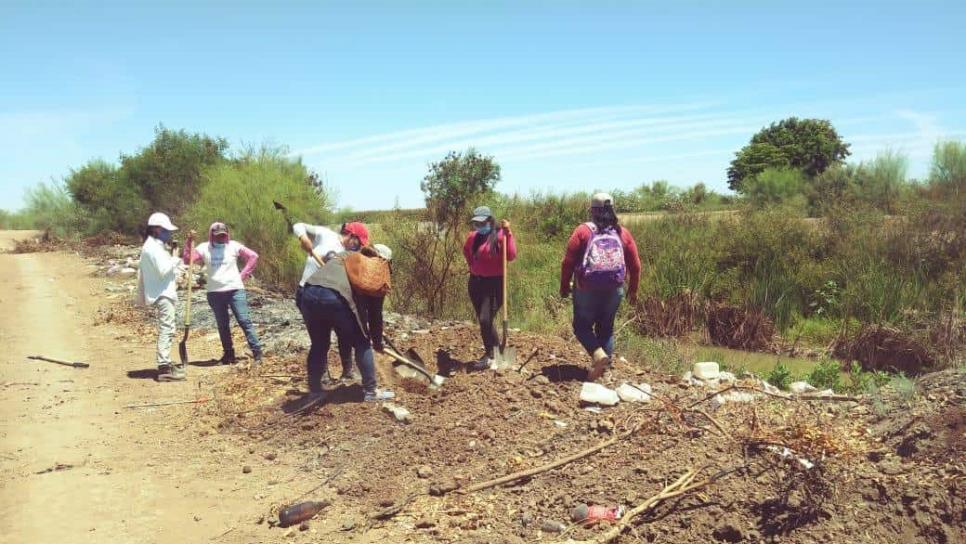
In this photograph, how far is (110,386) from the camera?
765cm

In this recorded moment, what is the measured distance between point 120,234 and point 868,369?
27432 millimetres

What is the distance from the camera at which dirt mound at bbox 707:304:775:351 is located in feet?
41.1

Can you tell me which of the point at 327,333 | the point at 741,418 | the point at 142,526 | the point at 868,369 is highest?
the point at 327,333

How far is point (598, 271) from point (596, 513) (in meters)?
2.34

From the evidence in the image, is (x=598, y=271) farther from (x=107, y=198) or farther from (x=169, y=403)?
(x=107, y=198)

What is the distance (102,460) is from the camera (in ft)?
17.8

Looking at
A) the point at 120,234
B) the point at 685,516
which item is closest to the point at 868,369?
the point at 685,516

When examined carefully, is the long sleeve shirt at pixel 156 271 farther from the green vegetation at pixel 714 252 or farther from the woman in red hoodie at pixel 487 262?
the green vegetation at pixel 714 252

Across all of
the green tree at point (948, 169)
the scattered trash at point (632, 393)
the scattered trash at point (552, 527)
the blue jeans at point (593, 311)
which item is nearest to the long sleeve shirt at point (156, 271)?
the blue jeans at point (593, 311)

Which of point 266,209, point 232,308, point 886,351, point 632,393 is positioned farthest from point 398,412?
point 266,209

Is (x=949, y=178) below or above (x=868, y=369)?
above

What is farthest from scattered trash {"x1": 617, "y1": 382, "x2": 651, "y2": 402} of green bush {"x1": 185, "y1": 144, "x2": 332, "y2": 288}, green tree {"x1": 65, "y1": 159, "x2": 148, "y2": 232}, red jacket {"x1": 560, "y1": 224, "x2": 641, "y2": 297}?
green tree {"x1": 65, "y1": 159, "x2": 148, "y2": 232}

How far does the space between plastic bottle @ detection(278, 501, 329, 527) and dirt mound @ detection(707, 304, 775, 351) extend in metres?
9.98

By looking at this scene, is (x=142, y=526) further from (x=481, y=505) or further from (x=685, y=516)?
(x=685, y=516)
